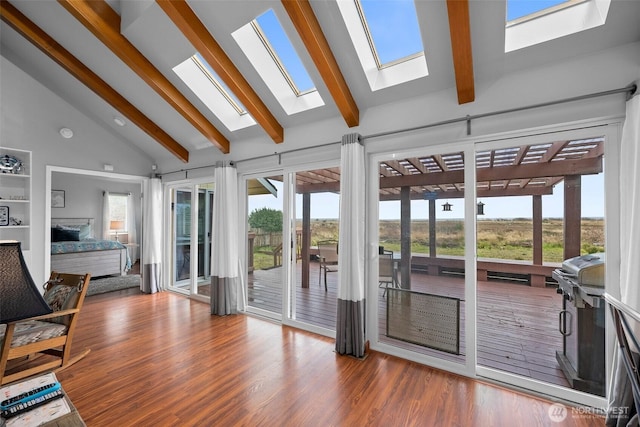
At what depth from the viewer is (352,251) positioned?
9.56 feet

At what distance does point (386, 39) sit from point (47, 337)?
4.16 meters

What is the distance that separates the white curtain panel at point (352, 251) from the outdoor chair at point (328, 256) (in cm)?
76

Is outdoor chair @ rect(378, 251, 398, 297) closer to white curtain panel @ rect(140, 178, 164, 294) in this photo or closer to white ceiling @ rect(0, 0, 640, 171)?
white ceiling @ rect(0, 0, 640, 171)

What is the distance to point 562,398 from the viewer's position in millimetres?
2158

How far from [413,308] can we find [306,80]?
2.78 meters

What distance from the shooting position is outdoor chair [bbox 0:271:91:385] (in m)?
2.33

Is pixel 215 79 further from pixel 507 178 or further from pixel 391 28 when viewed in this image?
pixel 507 178

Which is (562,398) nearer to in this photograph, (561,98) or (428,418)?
(428,418)

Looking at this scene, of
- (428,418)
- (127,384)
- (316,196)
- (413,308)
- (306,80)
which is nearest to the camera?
(428,418)

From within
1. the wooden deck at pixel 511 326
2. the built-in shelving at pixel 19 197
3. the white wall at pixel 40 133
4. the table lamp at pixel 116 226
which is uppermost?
the white wall at pixel 40 133

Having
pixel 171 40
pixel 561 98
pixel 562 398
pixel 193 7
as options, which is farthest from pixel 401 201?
pixel 171 40

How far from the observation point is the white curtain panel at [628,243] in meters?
1.79

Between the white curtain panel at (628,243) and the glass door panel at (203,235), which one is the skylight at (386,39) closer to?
the white curtain panel at (628,243)

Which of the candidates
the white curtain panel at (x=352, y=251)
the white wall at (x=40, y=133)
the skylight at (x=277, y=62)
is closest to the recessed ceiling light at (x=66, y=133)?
the white wall at (x=40, y=133)
